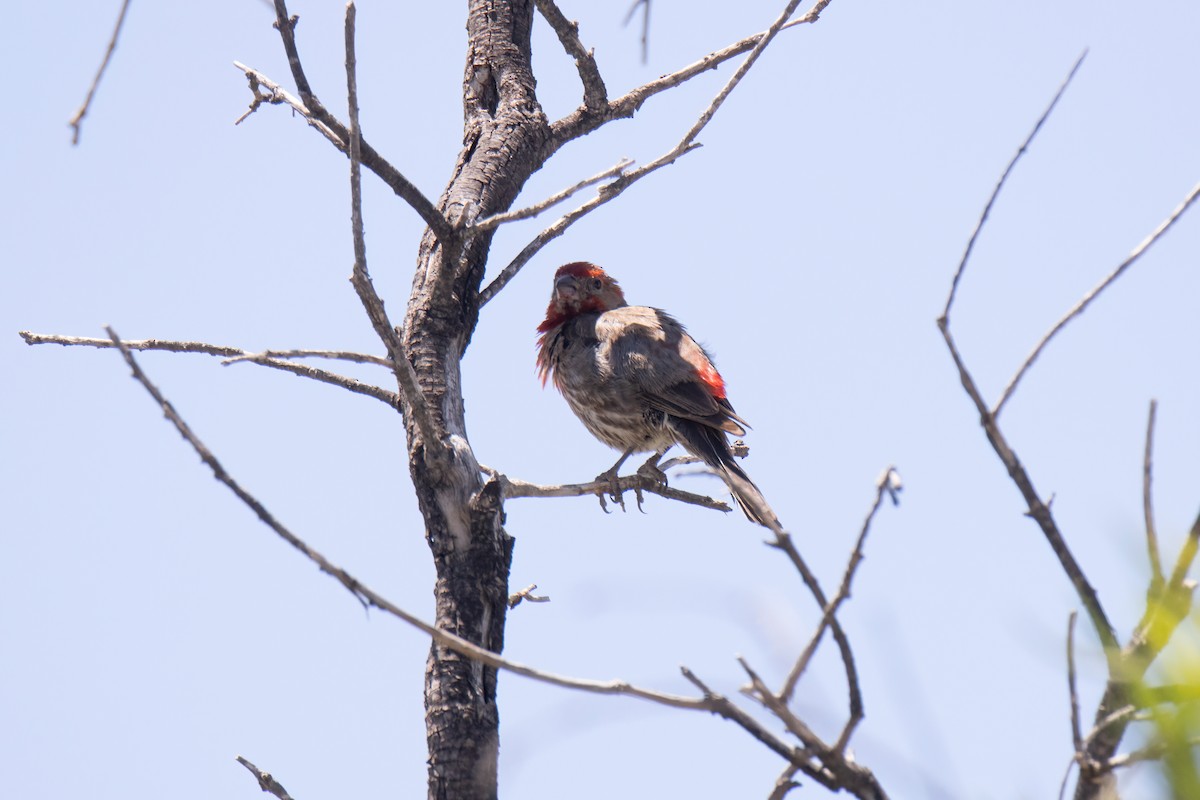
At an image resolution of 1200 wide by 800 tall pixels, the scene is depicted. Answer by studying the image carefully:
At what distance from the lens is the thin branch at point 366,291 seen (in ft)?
9.93

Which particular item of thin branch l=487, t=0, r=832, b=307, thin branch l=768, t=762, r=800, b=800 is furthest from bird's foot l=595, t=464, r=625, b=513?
thin branch l=768, t=762, r=800, b=800

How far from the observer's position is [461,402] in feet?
14.2

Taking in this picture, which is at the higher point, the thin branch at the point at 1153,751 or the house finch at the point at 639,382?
the house finch at the point at 639,382

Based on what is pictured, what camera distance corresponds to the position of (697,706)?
5.96ft

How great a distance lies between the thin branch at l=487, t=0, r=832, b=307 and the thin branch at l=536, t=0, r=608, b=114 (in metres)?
0.06

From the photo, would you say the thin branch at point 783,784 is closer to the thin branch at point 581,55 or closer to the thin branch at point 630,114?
the thin branch at point 630,114

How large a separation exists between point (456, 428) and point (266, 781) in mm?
1285

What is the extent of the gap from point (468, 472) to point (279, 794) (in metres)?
1.10

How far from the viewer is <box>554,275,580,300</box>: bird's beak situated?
7.65m

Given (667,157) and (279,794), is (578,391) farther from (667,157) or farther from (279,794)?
(279,794)

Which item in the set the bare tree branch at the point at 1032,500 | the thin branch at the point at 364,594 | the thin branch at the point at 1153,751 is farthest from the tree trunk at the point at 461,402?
the thin branch at the point at 1153,751

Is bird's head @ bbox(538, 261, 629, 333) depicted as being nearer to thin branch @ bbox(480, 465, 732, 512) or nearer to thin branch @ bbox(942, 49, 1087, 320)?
thin branch @ bbox(480, 465, 732, 512)

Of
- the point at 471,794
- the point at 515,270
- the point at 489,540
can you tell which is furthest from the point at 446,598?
the point at 515,270

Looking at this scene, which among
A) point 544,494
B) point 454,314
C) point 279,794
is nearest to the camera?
point 279,794
